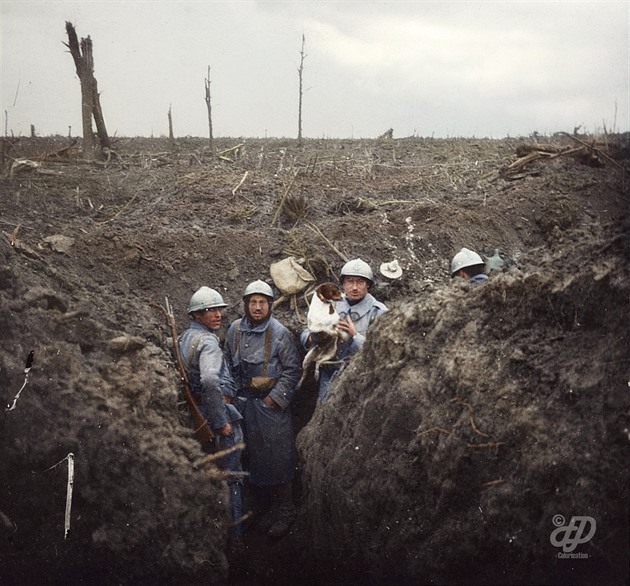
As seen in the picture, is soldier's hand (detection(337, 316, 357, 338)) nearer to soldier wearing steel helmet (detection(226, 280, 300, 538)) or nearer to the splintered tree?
soldier wearing steel helmet (detection(226, 280, 300, 538))

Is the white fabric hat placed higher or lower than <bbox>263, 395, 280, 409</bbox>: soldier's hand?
higher

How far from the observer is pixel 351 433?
336cm

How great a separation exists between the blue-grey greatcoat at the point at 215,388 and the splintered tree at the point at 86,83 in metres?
8.09

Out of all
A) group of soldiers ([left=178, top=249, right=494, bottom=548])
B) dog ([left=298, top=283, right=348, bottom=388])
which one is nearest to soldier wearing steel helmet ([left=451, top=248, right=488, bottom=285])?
group of soldiers ([left=178, top=249, right=494, bottom=548])

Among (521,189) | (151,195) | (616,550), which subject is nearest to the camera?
(616,550)

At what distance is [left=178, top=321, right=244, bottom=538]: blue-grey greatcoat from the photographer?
4.35 m

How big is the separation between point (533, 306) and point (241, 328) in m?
2.99

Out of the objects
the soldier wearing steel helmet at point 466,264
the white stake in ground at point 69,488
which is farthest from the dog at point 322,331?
the white stake in ground at point 69,488

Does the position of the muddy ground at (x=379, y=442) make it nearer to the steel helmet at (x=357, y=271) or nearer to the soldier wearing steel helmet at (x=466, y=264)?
the steel helmet at (x=357, y=271)

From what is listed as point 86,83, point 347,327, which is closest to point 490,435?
point 347,327

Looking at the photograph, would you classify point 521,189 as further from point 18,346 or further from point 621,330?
point 18,346

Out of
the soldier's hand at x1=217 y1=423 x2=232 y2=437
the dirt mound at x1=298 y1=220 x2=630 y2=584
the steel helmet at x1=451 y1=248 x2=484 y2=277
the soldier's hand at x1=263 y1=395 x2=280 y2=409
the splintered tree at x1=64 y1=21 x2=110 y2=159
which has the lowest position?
the soldier's hand at x1=217 y1=423 x2=232 y2=437

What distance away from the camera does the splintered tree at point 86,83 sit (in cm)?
1113

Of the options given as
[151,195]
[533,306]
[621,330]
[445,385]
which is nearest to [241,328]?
[445,385]
